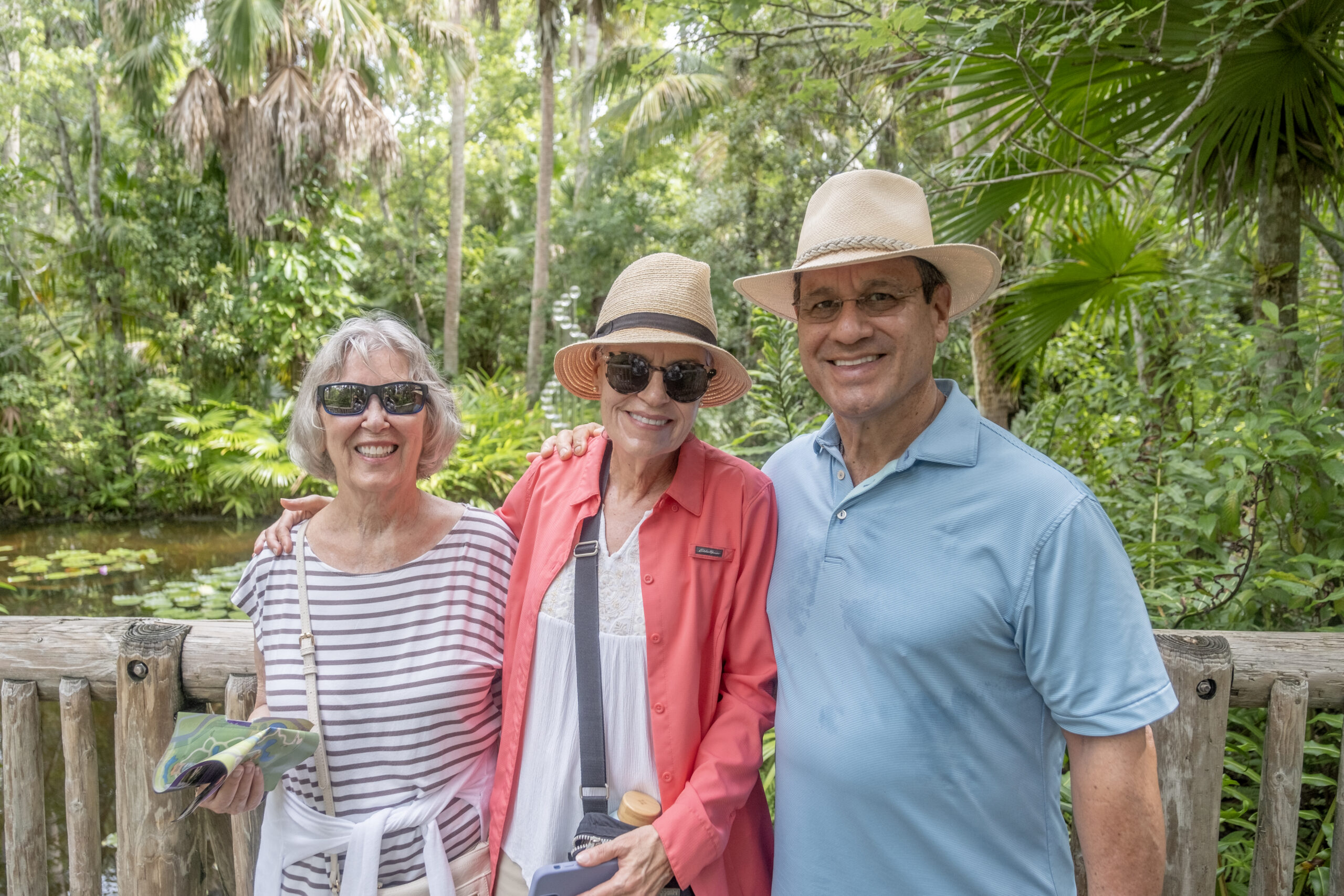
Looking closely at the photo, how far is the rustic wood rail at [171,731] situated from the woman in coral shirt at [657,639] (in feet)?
2.67

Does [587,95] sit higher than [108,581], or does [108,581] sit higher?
[587,95]

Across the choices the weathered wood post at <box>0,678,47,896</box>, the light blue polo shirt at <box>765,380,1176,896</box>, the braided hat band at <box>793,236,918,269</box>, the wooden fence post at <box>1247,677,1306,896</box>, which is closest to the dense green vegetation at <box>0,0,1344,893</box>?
the wooden fence post at <box>1247,677,1306,896</box>

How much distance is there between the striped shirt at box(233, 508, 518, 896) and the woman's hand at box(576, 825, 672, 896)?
403 millimetres

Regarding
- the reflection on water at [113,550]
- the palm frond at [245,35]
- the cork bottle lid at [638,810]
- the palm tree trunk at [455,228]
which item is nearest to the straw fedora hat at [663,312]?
the cork bottle lid at [638,810]

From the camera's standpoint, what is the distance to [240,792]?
5.86 ft

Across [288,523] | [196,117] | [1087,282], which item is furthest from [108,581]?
[1087,282]

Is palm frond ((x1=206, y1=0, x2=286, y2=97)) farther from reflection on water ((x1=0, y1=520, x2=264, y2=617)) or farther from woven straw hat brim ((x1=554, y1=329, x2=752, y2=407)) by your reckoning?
woven straw hat brim ((x1=554, y1=329, x2=752, y2=407))

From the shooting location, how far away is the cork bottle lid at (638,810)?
170 cm

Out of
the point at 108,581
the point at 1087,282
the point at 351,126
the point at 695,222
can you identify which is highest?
the point at 351,126

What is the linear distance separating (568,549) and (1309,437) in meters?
2.44

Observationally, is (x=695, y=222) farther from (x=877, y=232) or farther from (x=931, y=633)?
(x=931, y=633)

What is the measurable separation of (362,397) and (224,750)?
2.55 ft

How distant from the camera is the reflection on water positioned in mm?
8398

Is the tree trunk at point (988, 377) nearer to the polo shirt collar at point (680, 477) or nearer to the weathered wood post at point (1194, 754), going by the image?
the weathered wood post at point (1194, 754)
